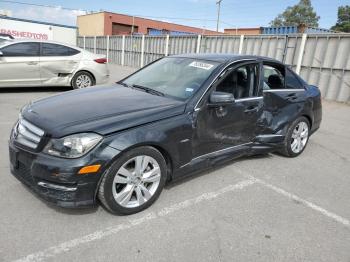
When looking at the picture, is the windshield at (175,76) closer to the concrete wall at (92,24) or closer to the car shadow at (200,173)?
the car shadow at (200,173)

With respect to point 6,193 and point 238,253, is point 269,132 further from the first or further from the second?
point 6,193

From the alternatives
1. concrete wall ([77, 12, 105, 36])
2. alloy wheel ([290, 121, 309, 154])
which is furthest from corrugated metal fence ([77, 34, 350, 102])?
concrete wall ([77, 12, 105, 36])

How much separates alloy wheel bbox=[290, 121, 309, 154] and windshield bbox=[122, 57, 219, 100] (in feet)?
6.51

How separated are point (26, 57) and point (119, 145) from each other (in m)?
6.98

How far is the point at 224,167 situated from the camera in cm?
452

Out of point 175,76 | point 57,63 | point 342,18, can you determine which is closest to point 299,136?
point 175,76

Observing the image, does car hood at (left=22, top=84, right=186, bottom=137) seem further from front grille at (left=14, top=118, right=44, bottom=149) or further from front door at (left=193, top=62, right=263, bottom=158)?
front door at (left=193, top=62, right=263, bottom=158)

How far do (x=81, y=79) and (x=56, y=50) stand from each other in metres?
1.06

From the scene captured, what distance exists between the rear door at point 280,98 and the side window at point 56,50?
6.46m

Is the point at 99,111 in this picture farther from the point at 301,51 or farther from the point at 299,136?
the point at 301,51

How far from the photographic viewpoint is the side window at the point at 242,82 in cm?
397

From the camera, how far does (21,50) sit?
27.9ft

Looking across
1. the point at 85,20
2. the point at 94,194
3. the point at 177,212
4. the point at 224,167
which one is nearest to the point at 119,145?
the point at 94,194

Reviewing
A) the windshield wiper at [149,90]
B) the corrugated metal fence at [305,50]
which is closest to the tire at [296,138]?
the windshield wiper at [149,90]
